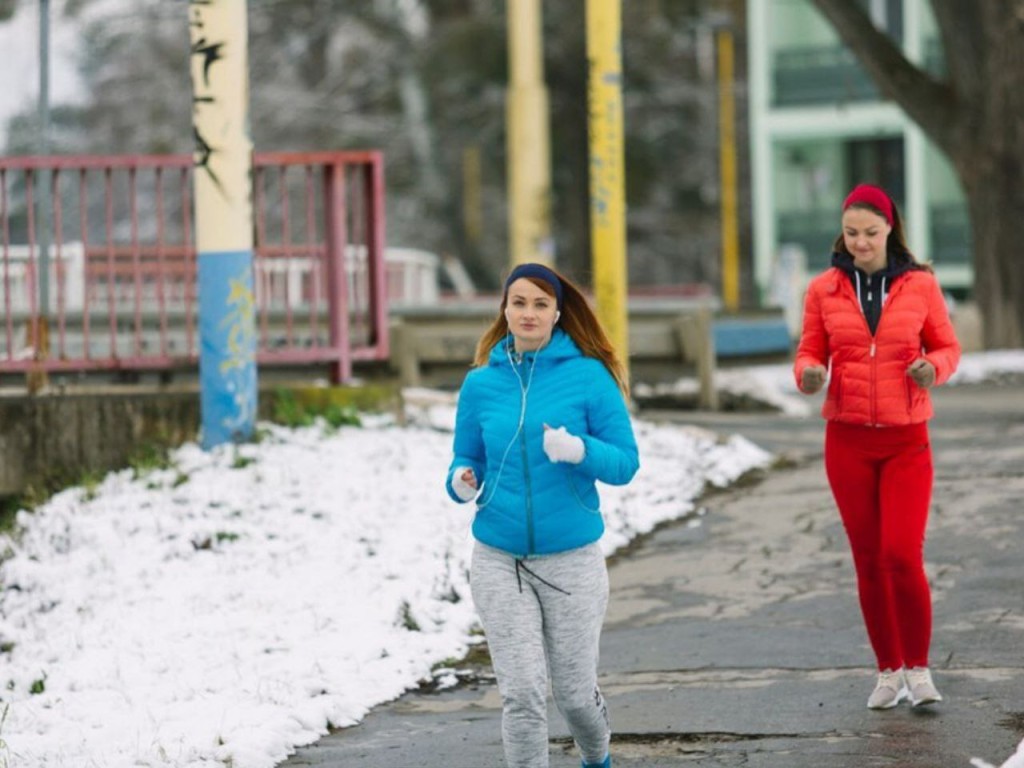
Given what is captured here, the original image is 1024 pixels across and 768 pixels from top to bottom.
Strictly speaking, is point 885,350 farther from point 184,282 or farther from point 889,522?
point 184,282

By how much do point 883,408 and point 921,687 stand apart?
91cm

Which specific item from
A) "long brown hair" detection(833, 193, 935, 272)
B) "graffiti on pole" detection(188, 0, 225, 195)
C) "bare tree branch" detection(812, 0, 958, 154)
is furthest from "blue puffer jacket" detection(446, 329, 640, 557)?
"bare tree branch" detection(812, 0, 958, 154)

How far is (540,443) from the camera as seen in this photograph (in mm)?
5953

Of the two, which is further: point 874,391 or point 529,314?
point 874,391

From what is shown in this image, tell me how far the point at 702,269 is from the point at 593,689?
162ft

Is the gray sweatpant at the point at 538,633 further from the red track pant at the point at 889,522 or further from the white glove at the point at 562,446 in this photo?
the red track pant at the point at 889,522

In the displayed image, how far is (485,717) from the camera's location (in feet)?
25.1

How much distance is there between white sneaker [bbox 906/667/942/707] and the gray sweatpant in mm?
1527

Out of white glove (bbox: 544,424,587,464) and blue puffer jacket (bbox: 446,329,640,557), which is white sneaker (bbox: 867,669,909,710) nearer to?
blue puffer jacket (bbox: 446,329,640,557)

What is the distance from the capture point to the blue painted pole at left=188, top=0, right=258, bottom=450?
12.0 m

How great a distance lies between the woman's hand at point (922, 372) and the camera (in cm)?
704

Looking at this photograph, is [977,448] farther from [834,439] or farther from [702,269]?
[702,269]

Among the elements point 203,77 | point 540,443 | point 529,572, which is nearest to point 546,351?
point 540,443

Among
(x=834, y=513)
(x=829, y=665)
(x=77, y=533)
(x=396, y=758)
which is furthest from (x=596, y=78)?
(x=396, y=758)
